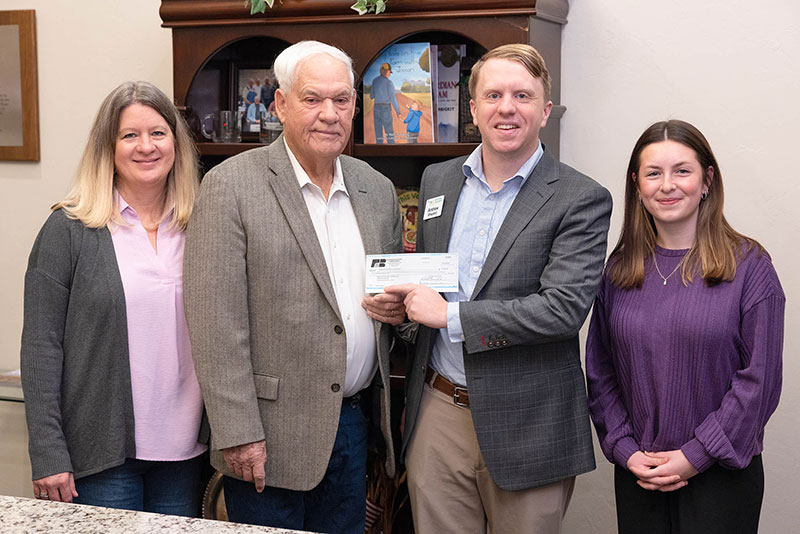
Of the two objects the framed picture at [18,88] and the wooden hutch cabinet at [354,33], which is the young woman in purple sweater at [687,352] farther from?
the framed picture at [18,88]

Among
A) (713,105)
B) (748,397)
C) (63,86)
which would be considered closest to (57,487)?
(748,397)

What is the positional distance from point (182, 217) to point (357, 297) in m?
0.48

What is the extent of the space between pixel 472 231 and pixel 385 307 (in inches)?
11.4

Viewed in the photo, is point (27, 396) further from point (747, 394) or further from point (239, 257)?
point (747, 394)

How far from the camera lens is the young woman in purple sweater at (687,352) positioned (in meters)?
1.89

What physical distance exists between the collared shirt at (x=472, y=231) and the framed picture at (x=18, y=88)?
2006mm

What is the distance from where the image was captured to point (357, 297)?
2064 mm

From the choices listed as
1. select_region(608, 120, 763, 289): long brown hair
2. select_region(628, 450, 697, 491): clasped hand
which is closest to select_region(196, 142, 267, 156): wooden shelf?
select_region(608, 120, 763, 289): long brown hair

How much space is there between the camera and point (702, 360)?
1.91 m

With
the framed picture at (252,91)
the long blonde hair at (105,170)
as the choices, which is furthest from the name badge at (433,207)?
the framed picture at (252,91)

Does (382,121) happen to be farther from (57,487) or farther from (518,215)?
(57,487)

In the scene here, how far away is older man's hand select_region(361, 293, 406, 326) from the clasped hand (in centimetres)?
65

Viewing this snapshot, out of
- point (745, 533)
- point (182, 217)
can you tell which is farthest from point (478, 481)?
point (182, 217)

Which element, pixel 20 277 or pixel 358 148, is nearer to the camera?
pixel 358 148
